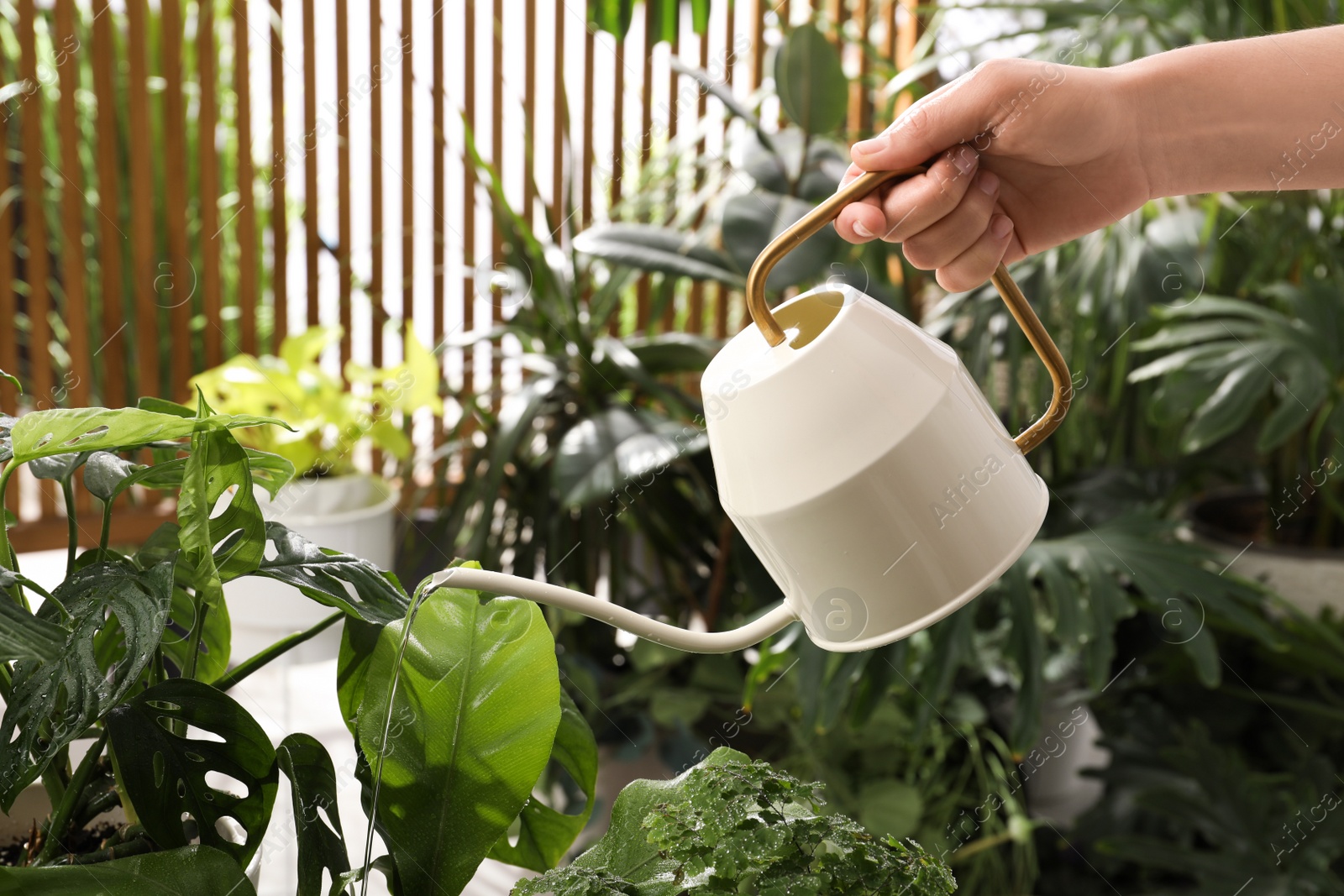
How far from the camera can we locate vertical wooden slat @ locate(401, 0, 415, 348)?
2.06 m

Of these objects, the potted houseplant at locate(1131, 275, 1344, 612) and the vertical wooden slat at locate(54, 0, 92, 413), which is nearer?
the potted houseplant at locate(1131, 275, 1344, 612)

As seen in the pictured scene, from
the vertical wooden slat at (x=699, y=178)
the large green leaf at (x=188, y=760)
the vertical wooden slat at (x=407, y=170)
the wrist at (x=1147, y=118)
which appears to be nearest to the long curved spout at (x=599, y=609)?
the large green leaf at (x=188, y=760)

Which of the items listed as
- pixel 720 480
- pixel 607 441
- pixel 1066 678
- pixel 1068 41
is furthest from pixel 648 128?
pixel 720 480

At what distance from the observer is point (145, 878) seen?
372mm

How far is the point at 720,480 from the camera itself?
426mm

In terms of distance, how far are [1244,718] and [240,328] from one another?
1888mm

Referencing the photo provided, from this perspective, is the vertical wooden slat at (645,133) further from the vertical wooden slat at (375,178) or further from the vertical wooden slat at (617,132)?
the vertical wooden slat at (375,178)

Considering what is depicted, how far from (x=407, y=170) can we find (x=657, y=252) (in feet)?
2.68

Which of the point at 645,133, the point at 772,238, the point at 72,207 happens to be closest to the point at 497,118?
the point at 645,133

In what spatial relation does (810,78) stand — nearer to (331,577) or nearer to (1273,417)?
(1273,417)

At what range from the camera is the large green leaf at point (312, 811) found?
16.3 inches

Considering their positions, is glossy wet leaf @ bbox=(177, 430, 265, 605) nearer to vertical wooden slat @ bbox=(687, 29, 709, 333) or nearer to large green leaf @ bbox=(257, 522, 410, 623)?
large green leaf @ bbox=(257, 522, 410, 623)

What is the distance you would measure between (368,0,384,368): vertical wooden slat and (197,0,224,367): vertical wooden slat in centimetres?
28

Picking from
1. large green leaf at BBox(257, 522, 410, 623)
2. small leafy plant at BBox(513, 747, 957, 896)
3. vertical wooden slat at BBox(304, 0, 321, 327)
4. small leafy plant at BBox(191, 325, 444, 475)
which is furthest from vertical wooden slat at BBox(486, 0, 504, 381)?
small leafy plant at BBox(513, 747, 957, 896)
